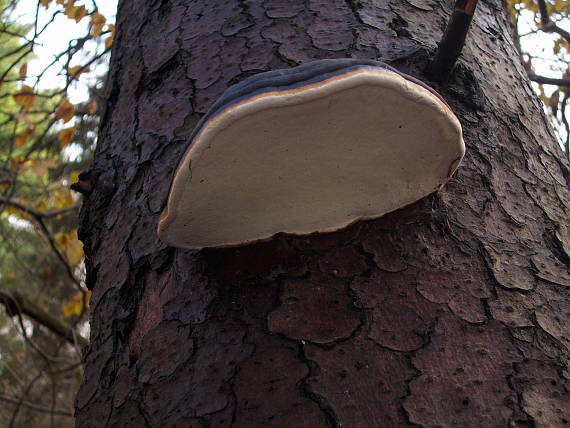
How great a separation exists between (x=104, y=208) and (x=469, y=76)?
1.09 m

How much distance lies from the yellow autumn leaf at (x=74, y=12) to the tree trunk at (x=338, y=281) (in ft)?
9.94

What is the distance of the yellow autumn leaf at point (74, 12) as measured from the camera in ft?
13.2

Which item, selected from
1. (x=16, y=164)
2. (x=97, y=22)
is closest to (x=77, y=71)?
(x=97, y=22)

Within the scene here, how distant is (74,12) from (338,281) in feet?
13.1

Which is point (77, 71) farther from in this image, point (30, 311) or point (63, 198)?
point (63, 198)

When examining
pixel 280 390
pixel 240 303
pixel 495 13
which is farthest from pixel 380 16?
pixel 280 390

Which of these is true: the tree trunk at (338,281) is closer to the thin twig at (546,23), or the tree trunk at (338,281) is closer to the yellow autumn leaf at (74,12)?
the thin twig at (546,23)

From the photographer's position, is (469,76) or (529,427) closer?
(529,427)

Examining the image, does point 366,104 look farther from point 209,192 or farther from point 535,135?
point 535,135

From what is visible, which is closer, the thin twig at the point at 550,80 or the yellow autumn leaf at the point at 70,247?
the thin twig at the point at 550,80

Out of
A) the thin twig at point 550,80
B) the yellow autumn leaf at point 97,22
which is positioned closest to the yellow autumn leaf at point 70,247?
the yellow autumn leaf at point 97,22

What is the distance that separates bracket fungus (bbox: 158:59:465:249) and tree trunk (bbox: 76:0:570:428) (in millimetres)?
71

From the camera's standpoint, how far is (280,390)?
0.91 metres

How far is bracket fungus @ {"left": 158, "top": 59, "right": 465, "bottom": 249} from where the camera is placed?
0.76 meters
